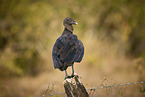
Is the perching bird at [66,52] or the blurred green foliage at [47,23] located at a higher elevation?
the blurred green foliage at [47,23]

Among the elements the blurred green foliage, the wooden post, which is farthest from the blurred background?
Answer: the wooden post

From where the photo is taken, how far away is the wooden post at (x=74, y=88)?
3.40 meters

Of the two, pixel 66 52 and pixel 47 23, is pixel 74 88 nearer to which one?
pixel 66 52

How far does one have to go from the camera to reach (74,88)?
3.44m

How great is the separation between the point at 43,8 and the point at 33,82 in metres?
4.72

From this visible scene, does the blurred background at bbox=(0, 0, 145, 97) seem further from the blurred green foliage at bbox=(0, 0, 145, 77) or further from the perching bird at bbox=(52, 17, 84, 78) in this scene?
the perching bird at bbox=(52, 17, 84, 78)

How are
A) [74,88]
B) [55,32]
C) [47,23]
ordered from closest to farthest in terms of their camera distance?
[74,88] → [55,32] → [47,23]

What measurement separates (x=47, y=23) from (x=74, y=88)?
992 cm

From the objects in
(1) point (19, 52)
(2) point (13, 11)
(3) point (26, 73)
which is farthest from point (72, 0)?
(3) point (26, 73)

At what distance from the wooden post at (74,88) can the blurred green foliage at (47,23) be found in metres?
9.15

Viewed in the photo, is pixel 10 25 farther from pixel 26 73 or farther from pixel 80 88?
pixel 80 88

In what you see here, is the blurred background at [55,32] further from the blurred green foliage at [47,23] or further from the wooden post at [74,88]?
the wooden post at [74,88]

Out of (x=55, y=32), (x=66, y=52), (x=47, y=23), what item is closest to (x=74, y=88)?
(x=66, y=52)

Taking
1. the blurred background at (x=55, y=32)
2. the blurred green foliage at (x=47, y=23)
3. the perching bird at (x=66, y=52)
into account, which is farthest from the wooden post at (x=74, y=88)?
the blurred green foliage at (x=47, y=23)
